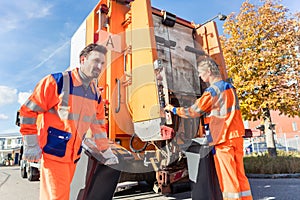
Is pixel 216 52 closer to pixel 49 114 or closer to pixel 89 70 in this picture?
pixel 89 70

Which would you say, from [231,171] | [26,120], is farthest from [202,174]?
[26,120]

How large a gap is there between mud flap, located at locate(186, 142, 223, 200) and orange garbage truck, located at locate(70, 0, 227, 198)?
0.57 ft

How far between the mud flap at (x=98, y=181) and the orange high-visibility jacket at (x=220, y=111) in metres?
0.99

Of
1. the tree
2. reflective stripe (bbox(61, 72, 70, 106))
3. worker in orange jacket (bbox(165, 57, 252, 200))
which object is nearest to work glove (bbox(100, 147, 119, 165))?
reflective stripe (bbox(61, 72, 70, 106))

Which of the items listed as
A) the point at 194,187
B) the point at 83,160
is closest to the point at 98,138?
the point at 83,160

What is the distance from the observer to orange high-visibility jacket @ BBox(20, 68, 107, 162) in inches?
68.6

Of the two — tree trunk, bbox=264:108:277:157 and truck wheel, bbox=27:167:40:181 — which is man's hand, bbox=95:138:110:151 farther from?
tree trunk, bbox=264:108:277:157

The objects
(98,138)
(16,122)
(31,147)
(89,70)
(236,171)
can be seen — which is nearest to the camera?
(31,147)

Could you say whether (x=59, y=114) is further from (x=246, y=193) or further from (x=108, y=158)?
(x=246, y=193)

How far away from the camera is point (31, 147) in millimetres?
1689

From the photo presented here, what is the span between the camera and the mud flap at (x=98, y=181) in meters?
2.28

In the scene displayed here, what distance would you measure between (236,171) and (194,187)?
48 cm

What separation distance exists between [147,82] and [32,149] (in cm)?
150

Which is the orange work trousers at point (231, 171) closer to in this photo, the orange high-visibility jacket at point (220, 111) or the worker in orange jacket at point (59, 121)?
the orange high-visibility jacket at point (220, 111)
